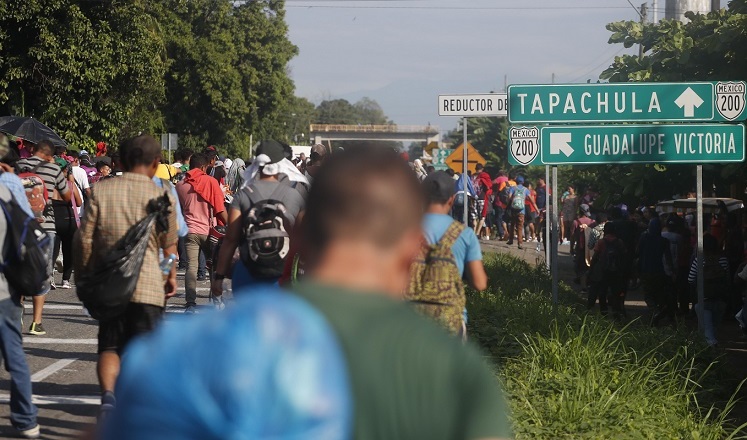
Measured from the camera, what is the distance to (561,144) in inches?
491

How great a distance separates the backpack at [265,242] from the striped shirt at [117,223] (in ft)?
1.82

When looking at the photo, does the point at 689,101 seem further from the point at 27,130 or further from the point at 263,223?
the point at 27,130

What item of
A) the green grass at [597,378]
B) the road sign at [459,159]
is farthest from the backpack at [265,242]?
the road sign at [459,159]

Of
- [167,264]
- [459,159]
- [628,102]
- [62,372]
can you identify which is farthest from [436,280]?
[459,159]

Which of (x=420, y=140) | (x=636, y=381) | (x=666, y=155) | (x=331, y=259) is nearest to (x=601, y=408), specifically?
(x=636, y=381)

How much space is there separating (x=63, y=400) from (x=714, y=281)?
26.6 feet

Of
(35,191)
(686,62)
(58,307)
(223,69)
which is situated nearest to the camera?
(35,191)

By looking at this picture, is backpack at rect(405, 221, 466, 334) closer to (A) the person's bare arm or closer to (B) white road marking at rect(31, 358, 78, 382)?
(A) the person's bare arm

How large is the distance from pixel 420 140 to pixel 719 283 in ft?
404

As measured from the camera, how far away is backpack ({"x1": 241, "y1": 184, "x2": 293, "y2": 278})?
6938mm

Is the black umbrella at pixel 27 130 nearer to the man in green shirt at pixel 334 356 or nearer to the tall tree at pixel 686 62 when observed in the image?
the tall tree at pixel 686 62

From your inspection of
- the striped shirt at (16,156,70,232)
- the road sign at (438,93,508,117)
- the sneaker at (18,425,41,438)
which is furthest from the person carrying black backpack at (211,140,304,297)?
the road sign at (438,93,508,117)

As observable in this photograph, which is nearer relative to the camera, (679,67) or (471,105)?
(679,67)

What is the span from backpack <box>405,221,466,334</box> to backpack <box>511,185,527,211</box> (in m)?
23.2
